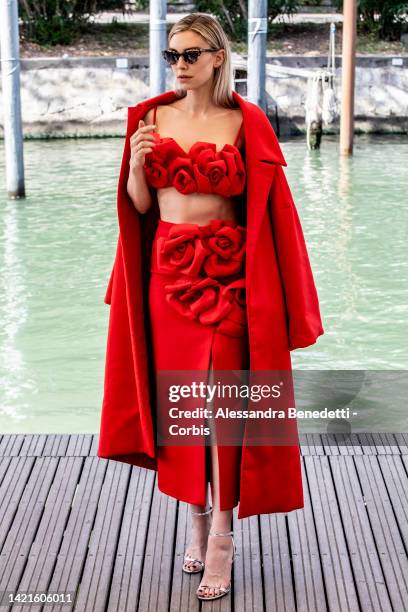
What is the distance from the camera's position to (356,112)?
17.1 m

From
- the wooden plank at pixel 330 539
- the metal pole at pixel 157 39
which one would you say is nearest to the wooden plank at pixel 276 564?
the wooden plank at pixel 330 539

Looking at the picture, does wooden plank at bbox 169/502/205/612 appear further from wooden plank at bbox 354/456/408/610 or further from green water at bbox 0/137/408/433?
green water at bbox 0/137/408/433

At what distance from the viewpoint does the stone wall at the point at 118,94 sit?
665 inches

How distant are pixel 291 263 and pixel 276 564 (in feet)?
3.19

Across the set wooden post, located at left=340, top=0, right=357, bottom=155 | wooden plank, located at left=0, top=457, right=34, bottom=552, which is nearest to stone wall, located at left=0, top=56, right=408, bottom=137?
wooden post, located at left=340, top=0, right=357, bottom=155

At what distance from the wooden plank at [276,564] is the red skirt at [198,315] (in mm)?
292

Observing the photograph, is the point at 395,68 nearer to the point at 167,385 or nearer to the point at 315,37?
the point at 315,37

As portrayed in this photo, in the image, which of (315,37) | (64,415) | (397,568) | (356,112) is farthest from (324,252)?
(315,37)

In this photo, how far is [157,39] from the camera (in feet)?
39.8

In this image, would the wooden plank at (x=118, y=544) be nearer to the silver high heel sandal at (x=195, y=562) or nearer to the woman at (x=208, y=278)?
the silver high heel sandal at (x=195, y=562)

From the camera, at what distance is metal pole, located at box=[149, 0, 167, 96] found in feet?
39.6

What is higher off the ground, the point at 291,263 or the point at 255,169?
the point at 255,169

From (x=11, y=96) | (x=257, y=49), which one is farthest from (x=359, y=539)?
(x=11, y=96)

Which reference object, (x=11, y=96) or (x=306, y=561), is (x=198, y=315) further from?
(x=11, y=96)
